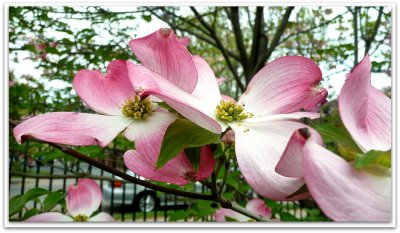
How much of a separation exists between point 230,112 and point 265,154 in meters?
0.08

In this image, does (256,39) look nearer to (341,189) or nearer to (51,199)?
(51,199)

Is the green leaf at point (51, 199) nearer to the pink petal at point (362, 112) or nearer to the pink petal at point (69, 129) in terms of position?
the pink petal at point (69, 129)

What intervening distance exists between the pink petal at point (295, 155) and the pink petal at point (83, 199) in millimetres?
445

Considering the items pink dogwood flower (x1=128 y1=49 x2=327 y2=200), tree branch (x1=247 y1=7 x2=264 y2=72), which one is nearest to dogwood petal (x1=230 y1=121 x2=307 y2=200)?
pink dogwood flower (x1=128 y1=49 x2=327 y2=200)

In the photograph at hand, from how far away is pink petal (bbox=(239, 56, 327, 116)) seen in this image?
1.12 ft

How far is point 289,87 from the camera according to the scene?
35 cm

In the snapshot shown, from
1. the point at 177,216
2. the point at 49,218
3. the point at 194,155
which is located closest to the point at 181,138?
the point at 194,155

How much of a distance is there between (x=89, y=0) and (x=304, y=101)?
0.57m

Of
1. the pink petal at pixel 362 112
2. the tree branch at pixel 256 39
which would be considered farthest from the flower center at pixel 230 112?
the tree branch at pixel 256 39

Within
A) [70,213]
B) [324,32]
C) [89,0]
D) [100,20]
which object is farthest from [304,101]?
[324,32]

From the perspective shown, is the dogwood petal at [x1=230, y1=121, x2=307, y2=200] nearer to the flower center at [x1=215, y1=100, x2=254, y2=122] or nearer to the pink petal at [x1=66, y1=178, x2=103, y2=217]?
the flower center at [x1=215, y1=100, x2=254, y2=122]

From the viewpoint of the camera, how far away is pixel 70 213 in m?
0.63

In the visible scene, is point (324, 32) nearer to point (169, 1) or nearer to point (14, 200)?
point (169, 1)

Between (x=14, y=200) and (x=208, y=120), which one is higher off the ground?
(x=208, y=120)
